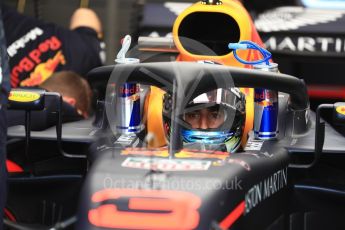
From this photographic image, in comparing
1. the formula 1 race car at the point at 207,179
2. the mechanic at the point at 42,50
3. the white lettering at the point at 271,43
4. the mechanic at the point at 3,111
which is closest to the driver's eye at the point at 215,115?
the formula 1 race car at the point at 207,179

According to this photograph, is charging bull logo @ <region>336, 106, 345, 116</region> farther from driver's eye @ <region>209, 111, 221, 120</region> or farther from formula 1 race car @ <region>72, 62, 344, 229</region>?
driver's eye @ <region>209, 111, 221, 120</region>

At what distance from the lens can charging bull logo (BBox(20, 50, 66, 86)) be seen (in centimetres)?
563

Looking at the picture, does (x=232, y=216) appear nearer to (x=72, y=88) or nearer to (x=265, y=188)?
(x=265, y=188)

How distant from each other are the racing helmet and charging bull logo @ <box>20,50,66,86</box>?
2.58 metres

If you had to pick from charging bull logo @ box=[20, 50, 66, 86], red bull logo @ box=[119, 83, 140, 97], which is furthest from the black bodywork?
charging bull logo @ box=[20, 50, 66, 86]

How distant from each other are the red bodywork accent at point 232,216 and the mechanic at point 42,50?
309 centimetres

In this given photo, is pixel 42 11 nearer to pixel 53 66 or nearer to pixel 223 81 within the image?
pixel 53 66

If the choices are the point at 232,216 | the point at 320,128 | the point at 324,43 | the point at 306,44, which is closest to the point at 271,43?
the point at 306,44

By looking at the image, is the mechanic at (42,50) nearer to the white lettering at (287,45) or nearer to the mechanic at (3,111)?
the white lettering at (287,45)

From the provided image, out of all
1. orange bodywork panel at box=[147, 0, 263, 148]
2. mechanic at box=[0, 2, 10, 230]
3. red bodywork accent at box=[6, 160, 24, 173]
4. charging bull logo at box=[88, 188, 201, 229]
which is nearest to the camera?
charging bull logo at box=[88, 188, 201, 229]

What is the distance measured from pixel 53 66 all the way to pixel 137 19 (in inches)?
25.6

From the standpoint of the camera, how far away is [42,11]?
710 cm

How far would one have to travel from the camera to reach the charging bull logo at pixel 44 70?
5629mm

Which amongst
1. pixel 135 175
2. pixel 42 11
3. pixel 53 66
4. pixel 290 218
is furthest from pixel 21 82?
pixel 135 175
